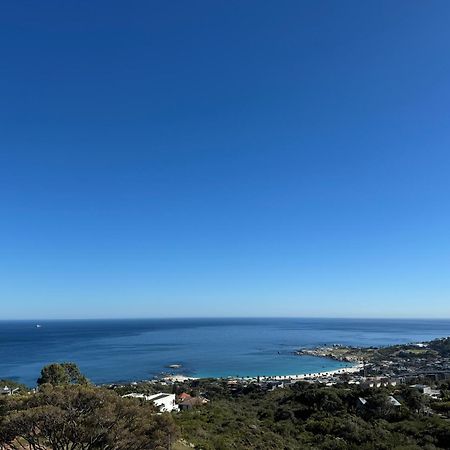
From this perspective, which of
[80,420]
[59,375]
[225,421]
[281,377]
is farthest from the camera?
[281,377]

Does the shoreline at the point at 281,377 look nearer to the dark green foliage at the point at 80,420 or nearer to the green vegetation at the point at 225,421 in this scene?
the green vegetation at the point at 225,421

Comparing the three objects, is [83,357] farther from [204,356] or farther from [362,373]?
[362,373]

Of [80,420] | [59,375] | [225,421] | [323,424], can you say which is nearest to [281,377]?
[323,424]

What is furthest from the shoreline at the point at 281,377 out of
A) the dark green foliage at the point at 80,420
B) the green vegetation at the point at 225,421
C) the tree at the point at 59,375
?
the dark green foliage at the point at 80,420

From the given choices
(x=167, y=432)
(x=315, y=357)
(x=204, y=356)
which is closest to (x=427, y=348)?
(x=315, y=357)

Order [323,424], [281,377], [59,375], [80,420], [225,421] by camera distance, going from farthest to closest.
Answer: [281,377], [59,375], [323,424], [225,421], [80,420]

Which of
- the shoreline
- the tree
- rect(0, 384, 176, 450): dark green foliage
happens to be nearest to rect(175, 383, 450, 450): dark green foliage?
rect(0, 384, 176, 450): dark green foliage

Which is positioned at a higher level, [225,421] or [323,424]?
[225,421]

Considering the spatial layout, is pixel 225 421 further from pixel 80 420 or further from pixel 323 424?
pixel 80 420

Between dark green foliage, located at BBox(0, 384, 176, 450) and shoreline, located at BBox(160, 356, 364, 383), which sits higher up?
dark green foliage, located at BBox(0, 384, 176, 450)

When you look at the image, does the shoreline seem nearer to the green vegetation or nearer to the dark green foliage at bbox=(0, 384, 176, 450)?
the green vegetation

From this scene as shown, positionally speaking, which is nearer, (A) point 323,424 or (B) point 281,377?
(A) point 323,424
